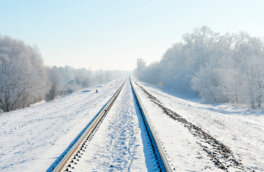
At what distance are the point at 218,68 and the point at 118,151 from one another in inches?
1478

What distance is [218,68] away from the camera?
127ft

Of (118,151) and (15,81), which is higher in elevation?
(15,81)

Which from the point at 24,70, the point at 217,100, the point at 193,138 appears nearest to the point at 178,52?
the point at 217,100

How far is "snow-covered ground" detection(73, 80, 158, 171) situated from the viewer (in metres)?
5.14

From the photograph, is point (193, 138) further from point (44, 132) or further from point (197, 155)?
point (44, 132)

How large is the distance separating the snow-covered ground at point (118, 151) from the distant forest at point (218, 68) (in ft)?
97.9

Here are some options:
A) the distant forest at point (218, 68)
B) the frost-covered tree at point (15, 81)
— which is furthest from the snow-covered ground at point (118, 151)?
the distant forest at point (218, 68)

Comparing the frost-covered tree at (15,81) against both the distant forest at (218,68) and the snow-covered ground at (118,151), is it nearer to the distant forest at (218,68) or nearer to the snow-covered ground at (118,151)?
the snow-covered ground at (118,151)

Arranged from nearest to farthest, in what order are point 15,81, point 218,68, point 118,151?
1. point 118,151
2. point 15,81
3. point 218,68

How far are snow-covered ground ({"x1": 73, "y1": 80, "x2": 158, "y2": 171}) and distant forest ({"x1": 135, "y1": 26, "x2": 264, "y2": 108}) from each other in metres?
29.8

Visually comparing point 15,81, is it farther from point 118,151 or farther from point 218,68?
→ point 218,68

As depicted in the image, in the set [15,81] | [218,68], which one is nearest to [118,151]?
[15,81]

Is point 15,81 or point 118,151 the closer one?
point 118,151

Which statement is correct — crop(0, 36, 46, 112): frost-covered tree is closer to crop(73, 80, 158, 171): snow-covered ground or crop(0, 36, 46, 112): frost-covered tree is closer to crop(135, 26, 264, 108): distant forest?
crop(73, 80, 158, 171): snow-covered ground
